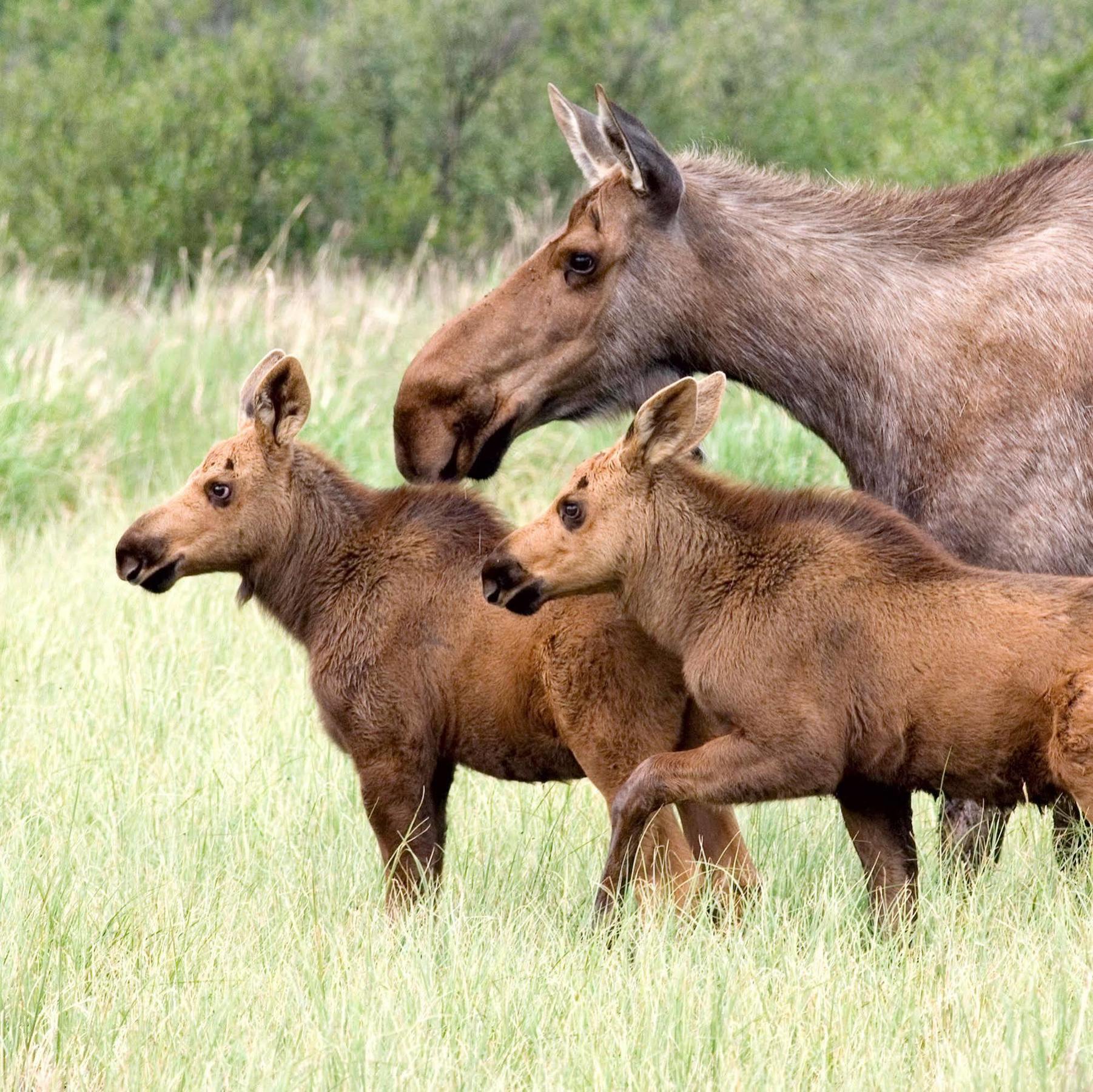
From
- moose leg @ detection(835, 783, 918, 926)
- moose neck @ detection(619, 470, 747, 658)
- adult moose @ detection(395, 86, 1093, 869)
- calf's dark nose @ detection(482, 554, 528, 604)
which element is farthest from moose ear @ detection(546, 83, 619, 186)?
moose leg @ detection(835, 783, 918, 926)

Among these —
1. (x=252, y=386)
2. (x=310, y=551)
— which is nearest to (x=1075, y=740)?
(x=310, y=551)

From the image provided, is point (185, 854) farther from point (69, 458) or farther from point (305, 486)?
point (69, 458)

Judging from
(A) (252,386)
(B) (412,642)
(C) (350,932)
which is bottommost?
(C) (350,932)

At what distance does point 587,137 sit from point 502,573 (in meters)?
1.87

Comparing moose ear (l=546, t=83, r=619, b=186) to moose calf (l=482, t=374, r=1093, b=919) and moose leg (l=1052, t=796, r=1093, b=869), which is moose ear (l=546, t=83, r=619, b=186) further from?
moose leg (l=1052, t=796, r=1093, b=869)

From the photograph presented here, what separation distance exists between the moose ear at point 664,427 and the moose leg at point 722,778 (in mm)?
843

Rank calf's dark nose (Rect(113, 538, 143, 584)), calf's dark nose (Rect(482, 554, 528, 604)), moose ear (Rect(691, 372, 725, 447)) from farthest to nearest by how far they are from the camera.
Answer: calf's dark nose (Rect(113, 538, 143, 584)), moose ear (Rect(691, 372, 725, 447)), calf's dark nose (Rect(482, 554, 528, 604))

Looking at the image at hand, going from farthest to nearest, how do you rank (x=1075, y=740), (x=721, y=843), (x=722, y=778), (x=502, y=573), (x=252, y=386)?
(x=252, y=386) < (x=721, y=843) < (x=502, y=573) < (x=722, y=778) < (x=1075, y=740)

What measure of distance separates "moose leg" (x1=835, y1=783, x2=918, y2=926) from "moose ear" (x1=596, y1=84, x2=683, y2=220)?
6.23 ft

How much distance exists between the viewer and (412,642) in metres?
5.80

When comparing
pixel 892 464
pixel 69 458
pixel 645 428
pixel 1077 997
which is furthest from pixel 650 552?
pixel 69 458

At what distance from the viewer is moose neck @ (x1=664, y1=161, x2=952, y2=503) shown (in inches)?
231

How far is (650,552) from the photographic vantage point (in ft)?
17.7

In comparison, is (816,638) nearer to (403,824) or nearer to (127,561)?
(403,824)
